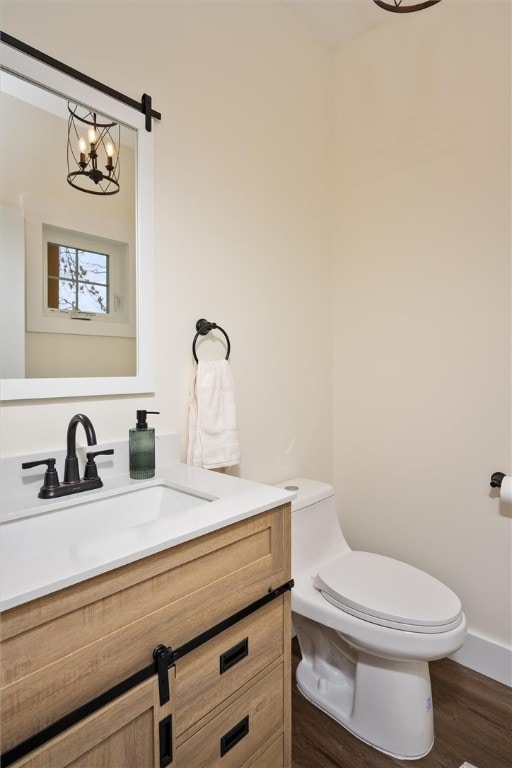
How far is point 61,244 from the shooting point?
1137 mm

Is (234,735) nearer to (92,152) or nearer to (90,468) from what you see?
(90,468)

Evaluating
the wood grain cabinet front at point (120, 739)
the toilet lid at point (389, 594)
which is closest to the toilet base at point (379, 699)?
the toilet lid at point (389, 594)

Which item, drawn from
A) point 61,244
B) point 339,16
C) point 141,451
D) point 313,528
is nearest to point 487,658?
point 313,528

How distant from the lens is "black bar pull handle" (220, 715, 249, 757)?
90cm

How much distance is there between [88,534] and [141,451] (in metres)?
0.27

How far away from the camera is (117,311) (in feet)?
4.12

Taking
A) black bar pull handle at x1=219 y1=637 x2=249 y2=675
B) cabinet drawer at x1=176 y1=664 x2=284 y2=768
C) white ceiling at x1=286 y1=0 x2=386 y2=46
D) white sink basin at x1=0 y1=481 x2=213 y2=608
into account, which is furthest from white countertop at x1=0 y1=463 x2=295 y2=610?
white ceiling at x1=286 y1=0 x2=386 y2=46

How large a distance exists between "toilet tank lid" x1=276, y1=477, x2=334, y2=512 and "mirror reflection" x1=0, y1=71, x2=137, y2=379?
2.65 feet

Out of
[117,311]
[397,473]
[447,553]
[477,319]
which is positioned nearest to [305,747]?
[447,553]

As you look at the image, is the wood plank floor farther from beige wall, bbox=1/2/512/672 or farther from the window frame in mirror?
the window frame in mirror

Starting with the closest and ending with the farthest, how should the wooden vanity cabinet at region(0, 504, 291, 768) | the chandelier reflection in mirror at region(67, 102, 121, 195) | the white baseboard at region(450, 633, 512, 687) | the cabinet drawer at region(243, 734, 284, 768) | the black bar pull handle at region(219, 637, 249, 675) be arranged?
1. the wooden vanity cabinet at region(0, 504, 291, 768)
2. the black bar pull handle at region(219, 637, 249, 675)
3. the cabinet drawer at region(243, 734, 284, 768)
4. the chandelier reflection in mirror at region(67, 102, 121, 195)
5. the white baseboard at region(450, 633, 512, 687)

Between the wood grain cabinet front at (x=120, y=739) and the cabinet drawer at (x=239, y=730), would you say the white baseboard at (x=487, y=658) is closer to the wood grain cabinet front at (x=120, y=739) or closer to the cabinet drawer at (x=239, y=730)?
the cabinet drawer at (x=239, y=730)

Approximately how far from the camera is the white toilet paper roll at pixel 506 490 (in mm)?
1483

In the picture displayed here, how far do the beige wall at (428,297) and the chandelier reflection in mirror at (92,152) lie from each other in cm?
117
